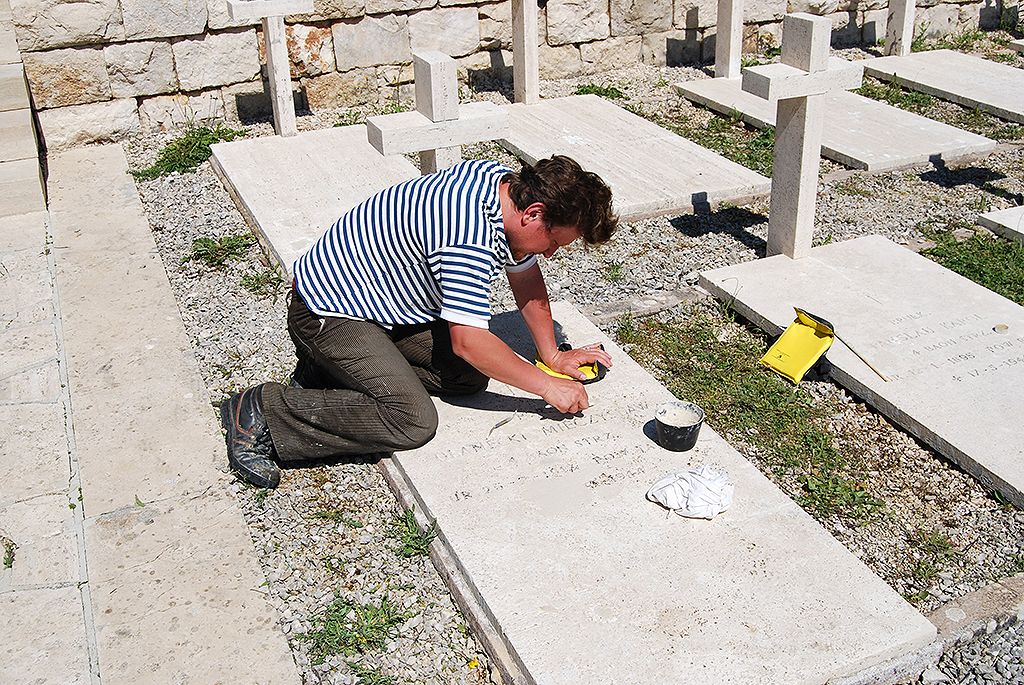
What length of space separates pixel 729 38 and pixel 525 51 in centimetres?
161

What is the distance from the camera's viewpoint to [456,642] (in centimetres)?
286

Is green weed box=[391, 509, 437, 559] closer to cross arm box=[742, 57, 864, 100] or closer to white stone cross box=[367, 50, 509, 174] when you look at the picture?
white stone cross box=[367, 50, 509, 174]

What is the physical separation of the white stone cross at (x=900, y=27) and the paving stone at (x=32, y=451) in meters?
6.86

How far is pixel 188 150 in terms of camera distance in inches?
259

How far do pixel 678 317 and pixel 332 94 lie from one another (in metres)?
3.84

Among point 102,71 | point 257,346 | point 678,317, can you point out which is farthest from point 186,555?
point 102,71

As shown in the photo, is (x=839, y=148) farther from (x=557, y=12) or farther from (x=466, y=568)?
(x=466, y=568)

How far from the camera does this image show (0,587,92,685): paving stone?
2762mm

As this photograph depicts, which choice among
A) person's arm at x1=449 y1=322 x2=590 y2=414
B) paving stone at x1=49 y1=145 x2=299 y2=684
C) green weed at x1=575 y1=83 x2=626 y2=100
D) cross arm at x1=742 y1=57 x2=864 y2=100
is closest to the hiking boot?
paving stone at x1=49 y1=145 x2=299 y2=684

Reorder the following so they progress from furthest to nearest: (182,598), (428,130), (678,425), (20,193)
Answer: (20,193) → (428,130) → (678,425) → (182,598)

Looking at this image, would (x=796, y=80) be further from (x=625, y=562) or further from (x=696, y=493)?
(x=625, y=562)

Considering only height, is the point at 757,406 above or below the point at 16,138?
below

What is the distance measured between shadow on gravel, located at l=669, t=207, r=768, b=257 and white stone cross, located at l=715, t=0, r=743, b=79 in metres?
2.48

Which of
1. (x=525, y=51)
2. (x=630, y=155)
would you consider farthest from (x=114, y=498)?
(x=525, y=51)
